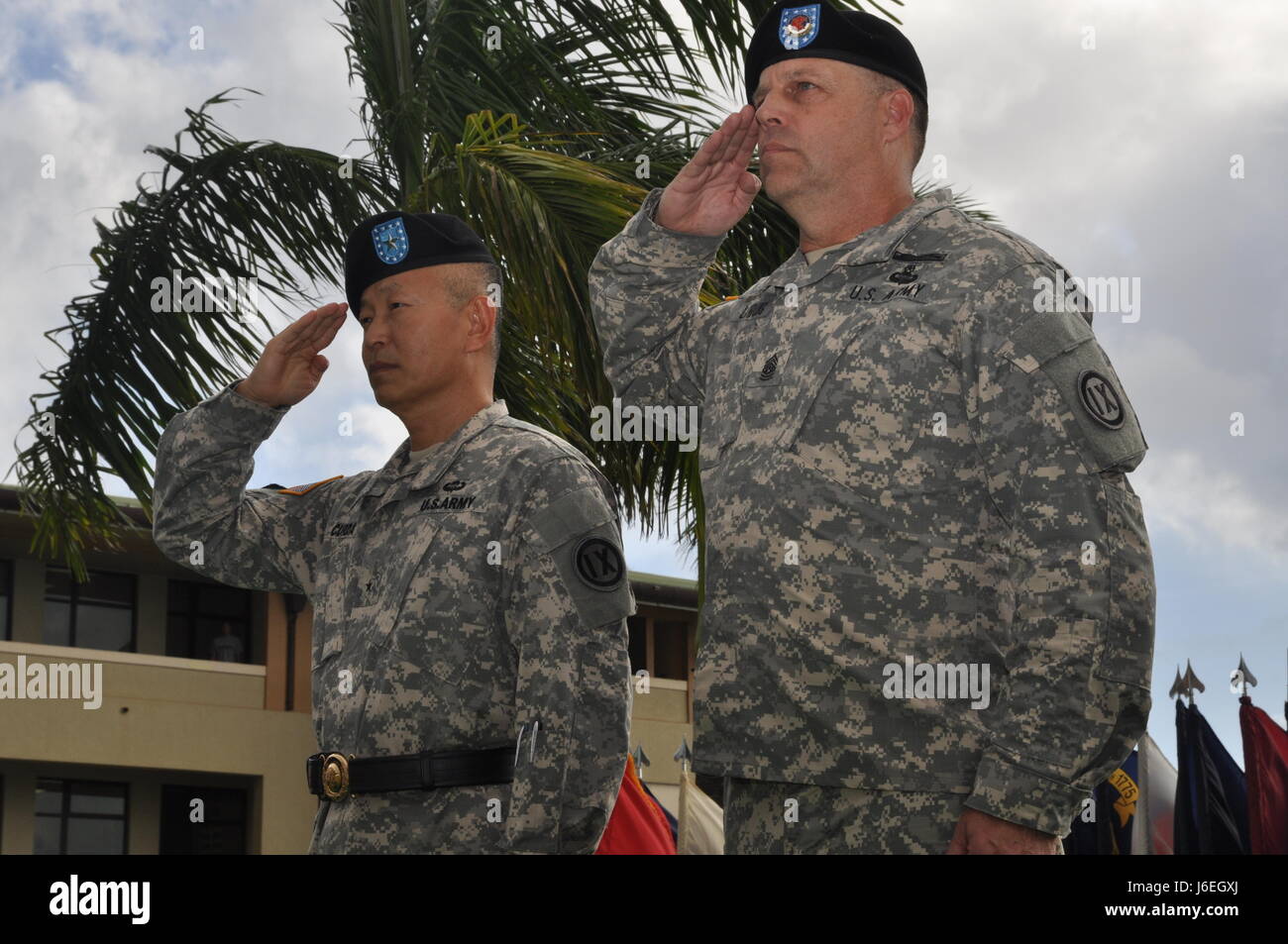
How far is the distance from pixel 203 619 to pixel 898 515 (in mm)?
20568

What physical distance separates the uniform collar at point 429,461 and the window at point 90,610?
1808 cm

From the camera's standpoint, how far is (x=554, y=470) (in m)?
3.33

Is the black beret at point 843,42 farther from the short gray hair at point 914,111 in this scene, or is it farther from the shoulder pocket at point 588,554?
the shoulder pocket at point 588,554

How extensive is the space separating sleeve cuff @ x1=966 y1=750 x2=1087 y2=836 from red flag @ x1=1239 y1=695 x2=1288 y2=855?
278 inches

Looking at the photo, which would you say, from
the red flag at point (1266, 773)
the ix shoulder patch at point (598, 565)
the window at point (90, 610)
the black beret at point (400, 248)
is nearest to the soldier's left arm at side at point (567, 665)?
the ix shoulder patch at point (598, 565)

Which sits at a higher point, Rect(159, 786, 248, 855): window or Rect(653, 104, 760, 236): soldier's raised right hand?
Rect(653, 104, 760, 236): soldier's raised right hand

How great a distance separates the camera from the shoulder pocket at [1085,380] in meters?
2.32

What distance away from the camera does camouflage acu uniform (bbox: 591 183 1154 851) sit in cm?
222

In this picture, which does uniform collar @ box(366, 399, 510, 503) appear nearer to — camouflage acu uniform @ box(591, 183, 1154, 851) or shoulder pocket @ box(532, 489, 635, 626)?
shoulder pocket @ box(532, 489, 635, 626)

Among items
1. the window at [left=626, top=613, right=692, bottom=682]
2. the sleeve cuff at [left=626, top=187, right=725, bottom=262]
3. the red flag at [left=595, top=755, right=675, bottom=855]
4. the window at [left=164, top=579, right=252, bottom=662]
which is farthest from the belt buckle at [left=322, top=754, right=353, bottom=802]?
the window at [left=626, top=613, right=692, bottom=682]

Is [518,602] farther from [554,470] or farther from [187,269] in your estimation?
[187,269]

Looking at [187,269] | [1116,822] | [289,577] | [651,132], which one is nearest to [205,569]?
[289,577]

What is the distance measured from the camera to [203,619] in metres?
21.9
